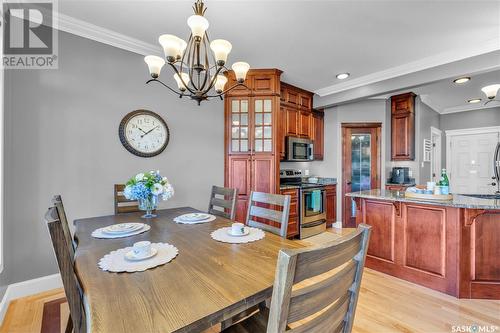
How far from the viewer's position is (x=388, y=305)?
2.05 meters

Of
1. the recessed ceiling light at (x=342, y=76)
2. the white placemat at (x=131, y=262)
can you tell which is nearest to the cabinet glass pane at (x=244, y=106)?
the recessed ceiling light at (x=342, y=76)

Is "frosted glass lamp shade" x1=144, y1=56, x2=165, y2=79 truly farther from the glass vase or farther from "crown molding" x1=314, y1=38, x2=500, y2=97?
"crown molding" x1=314, y1=38, x2=500, y2=97

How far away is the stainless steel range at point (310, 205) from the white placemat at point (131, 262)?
2.87m

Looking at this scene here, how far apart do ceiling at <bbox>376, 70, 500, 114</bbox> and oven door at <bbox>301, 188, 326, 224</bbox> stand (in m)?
2.08

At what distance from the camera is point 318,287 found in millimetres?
700

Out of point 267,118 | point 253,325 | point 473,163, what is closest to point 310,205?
point 267,118

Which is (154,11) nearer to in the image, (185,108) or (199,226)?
(185,108)

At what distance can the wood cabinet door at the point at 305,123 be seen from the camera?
428 cm

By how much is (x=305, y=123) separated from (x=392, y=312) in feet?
10.4

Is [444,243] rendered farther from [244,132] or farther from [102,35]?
[102,35]

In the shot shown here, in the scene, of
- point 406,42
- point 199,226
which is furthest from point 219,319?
point 406,42

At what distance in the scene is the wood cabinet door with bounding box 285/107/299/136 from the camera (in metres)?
4.01

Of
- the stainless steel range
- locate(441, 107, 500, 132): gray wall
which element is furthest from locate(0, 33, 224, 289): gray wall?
locate(441, 107, 500, 132): gray wall

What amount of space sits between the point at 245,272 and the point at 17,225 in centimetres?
238
